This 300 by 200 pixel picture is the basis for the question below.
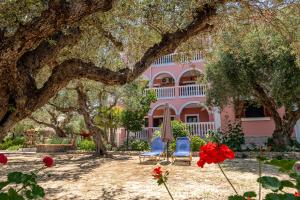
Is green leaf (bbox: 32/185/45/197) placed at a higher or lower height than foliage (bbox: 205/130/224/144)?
lower

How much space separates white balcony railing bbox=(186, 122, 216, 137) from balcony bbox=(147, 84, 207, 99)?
10.4 feet

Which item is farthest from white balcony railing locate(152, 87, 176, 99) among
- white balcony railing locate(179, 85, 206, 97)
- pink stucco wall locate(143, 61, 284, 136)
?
white balcony railing locate(179, 85, 206, 97)

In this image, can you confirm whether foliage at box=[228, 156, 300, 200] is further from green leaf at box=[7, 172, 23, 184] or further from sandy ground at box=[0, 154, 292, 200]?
sandy ground at box=[0, 154, 292, 200]

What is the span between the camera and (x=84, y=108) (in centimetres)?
1848

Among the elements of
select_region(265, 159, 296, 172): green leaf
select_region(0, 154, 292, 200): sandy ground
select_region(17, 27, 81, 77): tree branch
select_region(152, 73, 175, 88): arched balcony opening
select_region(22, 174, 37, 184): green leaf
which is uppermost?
select_region(152, 73, 175, 88): arched balcony opening

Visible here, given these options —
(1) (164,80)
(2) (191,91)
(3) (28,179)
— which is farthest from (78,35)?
(1) (164,80)

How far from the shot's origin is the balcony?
26.7 meters

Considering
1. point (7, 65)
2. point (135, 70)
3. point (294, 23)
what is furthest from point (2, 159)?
point (294, 23)

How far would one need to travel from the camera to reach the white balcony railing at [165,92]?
91.5ft

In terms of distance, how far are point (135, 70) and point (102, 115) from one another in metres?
16.4

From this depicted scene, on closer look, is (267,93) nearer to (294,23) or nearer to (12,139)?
(294,23)

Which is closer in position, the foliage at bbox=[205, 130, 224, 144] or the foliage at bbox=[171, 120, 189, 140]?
the foliage at bbox=[205, 130, 224, 144]

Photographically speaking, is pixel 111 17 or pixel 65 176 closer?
pixel 111 17

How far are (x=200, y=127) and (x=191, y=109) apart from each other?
17.7 ft
